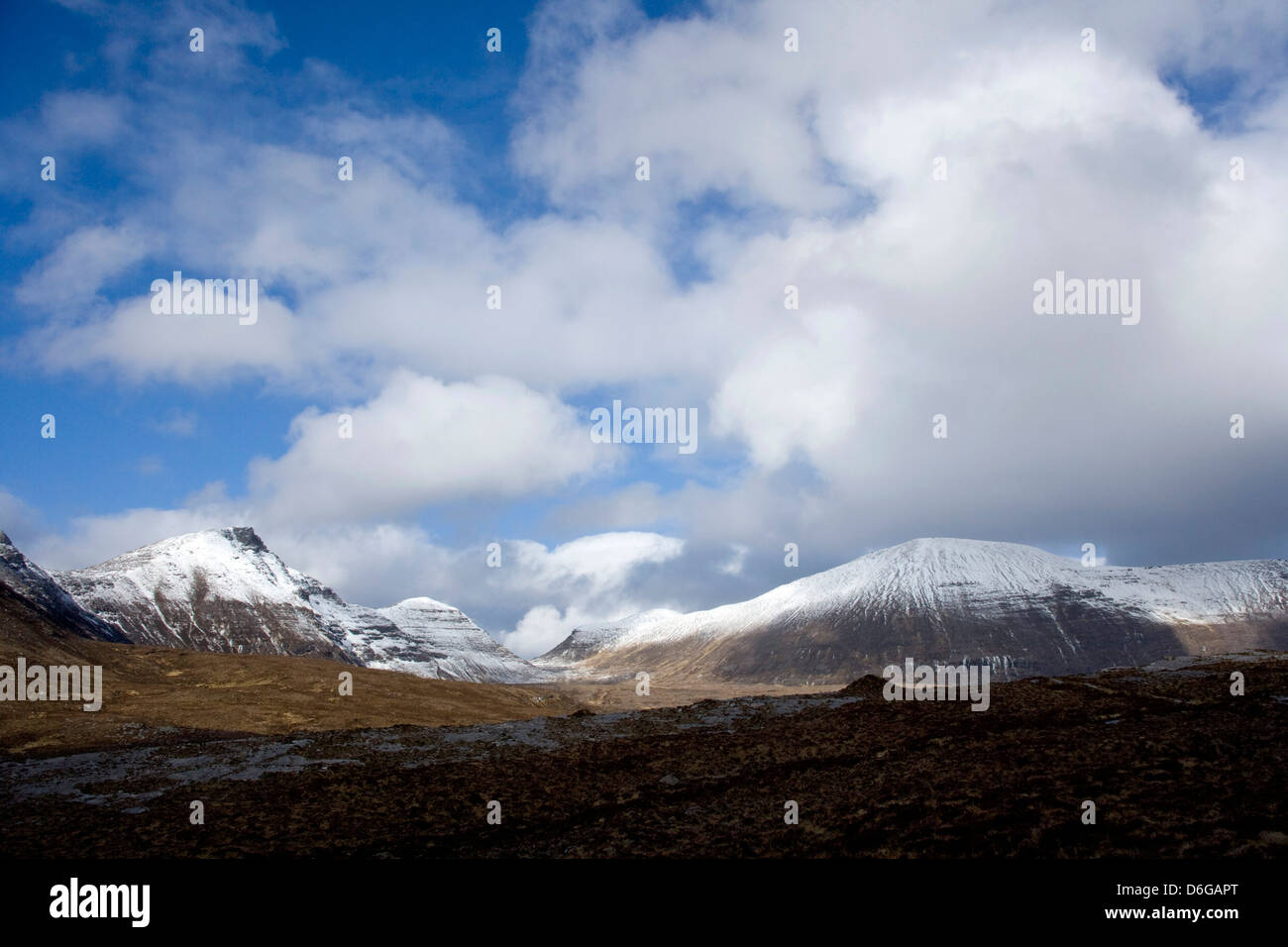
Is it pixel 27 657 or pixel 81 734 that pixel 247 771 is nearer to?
pixel 81 734

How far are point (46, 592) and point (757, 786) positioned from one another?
133762 mm

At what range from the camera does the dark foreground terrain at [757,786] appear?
509 inches

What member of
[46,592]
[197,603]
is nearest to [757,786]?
[46,592]

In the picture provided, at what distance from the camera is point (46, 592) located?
116 metres

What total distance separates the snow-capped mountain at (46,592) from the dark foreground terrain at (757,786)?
99.8 meters

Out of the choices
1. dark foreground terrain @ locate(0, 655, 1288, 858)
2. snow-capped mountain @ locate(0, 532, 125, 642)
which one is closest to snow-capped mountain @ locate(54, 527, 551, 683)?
snow-capped mountain @ locate(0, 532, 125, 642)

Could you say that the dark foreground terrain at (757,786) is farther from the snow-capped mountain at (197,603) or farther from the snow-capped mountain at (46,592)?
the snow-capped mountain at (197,603)

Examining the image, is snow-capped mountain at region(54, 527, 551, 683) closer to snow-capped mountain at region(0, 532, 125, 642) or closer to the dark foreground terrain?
snow-capped mountain at region(0, 532, 125, 642)

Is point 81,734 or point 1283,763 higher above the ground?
point 1283,763

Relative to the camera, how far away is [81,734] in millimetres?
36219

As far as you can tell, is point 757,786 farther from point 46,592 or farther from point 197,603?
point 197,603

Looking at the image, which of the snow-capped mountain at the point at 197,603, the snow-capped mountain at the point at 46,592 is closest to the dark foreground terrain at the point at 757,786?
the snow-capped mountain at the point at 46,592
